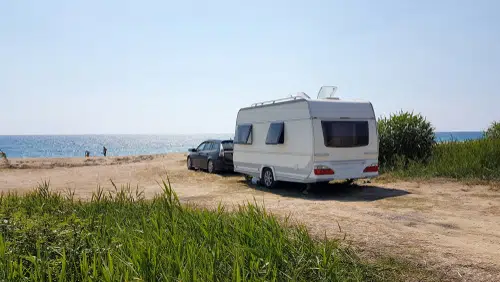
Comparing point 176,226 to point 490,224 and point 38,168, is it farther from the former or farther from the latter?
point 38,168

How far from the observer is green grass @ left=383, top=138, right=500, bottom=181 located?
43.2 feet

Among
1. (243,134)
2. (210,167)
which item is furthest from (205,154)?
(243,134)

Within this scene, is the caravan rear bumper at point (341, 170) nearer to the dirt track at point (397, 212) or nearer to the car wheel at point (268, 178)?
the dirt track at point (397, 212)

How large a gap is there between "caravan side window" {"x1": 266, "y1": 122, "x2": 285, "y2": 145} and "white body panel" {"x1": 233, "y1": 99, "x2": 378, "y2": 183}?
11 cm

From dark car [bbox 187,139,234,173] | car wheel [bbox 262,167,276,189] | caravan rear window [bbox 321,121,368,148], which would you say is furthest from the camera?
dark car [bbox 187,139,234,173]

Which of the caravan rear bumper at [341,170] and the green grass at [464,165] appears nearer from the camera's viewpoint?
the caravan rear bumper at [341,170]

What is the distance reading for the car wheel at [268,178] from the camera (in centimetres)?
1283

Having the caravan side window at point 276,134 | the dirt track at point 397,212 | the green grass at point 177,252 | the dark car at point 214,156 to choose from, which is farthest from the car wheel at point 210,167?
the green grass at point 177,252

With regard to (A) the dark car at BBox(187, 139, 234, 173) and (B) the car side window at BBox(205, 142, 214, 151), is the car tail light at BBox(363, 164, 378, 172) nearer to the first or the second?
(A) the dark car at BBox(187, 139, 234, 173)

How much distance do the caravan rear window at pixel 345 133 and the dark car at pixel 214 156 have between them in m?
6.58

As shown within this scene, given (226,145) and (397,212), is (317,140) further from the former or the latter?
(226,145)

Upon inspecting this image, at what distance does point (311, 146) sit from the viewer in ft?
36.2

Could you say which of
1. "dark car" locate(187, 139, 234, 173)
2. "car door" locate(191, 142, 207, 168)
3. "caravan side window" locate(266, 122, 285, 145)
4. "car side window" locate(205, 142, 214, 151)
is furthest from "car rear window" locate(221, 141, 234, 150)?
"caravan side window" locate(266, 122, 285, 145)

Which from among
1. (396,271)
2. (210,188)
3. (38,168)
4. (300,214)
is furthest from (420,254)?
(38,168)
